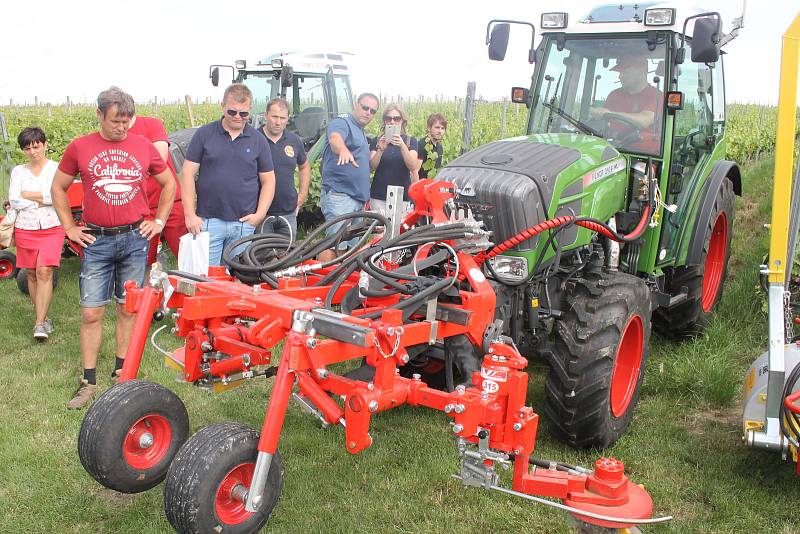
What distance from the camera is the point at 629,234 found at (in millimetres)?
4891

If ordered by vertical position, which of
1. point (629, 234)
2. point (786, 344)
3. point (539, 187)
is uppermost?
point (539, 187)

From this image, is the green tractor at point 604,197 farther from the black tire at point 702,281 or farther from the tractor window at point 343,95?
the tractor window at point 343,95

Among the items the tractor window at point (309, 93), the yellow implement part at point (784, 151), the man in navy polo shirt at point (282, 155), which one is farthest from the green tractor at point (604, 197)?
the tractor window at point (309, 93)

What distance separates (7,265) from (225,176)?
4090 mm

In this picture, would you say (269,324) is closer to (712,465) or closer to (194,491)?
(194,491)

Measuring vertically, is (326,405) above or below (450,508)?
above

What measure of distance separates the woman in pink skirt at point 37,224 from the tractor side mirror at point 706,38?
4.92 m

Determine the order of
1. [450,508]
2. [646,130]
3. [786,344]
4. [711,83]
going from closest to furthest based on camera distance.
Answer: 1. [450,508]
2. [786,344]
3. [646,130]
4. [711,83]

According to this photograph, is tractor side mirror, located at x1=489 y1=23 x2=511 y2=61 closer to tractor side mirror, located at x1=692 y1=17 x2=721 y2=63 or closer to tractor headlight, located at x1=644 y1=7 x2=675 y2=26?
tractor headlight, located at x1=644 y1=7 x2=675 y2=26

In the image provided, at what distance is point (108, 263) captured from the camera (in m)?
4.96

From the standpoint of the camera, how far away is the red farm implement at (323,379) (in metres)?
2.77

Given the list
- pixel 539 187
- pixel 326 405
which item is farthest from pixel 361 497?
pixel 539 187

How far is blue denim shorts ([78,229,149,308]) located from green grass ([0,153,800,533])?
70 centimetres

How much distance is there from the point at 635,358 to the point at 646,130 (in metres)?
1.49
